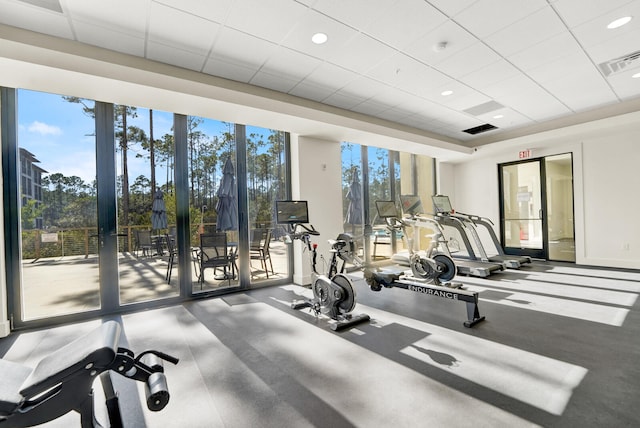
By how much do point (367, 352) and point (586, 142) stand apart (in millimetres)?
7116

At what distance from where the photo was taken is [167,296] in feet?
15.2

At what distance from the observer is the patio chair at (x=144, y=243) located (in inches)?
176

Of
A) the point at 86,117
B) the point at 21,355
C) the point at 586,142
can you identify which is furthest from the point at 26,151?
the point at 586,142

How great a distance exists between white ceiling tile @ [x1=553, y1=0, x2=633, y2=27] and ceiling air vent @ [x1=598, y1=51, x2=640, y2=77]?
146cm

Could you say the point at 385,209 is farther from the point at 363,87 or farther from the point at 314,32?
the point at 314,32

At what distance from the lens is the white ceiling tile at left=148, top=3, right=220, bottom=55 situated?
2.89 metres

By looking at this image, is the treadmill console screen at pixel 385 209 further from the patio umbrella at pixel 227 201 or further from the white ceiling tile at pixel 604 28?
the white ceiling tile at pixel 604 28

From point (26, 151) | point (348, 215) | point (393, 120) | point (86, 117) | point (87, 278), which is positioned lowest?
point (87, 278)

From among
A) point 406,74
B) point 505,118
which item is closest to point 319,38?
point 406,74

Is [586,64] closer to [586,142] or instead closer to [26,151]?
[586,142]

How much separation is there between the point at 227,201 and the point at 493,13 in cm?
426

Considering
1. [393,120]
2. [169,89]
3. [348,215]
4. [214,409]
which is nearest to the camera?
[214,409]

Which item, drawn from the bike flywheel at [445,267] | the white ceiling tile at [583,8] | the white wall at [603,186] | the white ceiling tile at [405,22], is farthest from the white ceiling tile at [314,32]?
the white wall at [603,186]

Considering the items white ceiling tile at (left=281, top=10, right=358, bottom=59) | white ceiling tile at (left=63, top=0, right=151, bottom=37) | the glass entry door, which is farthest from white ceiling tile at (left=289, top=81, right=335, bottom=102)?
the glass entry door
